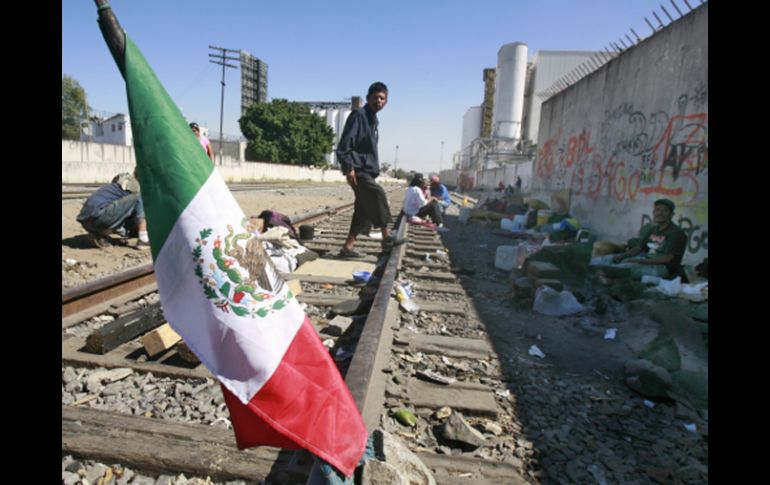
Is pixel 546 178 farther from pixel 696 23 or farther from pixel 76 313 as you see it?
pixel 76 313

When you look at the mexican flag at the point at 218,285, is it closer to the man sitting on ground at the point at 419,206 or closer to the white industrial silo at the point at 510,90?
the man sitting on ground at the point at 419,206

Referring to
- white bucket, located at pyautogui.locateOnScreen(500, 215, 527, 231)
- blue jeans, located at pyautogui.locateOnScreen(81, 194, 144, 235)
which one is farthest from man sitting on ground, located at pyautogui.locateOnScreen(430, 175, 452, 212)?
blue jeans, located at pyautogui.locateOnScreen(81, 194, 144, 235)

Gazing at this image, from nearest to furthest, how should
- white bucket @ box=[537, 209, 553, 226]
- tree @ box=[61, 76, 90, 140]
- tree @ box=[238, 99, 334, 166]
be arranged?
white bucket @ box=[537, 209, 553, 226] → tree @ box=[238, 99, 334, 166] → tree @ box=[61, 76, 90, 140]

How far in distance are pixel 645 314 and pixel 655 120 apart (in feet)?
16.2

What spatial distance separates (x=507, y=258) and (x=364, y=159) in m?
2.45

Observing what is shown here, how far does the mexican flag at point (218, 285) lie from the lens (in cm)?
115

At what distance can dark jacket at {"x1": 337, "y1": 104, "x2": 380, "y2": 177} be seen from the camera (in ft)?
17.6

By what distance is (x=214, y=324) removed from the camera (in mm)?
1168

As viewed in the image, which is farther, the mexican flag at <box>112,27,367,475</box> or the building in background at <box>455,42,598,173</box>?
the building in background at <box>455,42,598,173</box>

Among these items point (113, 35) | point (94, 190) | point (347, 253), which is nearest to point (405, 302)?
point (347, 253)

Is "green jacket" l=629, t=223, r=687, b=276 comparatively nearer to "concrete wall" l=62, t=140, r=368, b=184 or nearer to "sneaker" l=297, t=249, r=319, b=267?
"sneaker" l=297, t=249, r=319, b=267

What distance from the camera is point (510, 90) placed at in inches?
1529

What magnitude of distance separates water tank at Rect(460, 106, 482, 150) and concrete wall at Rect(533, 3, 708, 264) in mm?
45963

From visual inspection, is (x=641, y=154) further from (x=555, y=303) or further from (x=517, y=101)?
(x=517, y=101)
